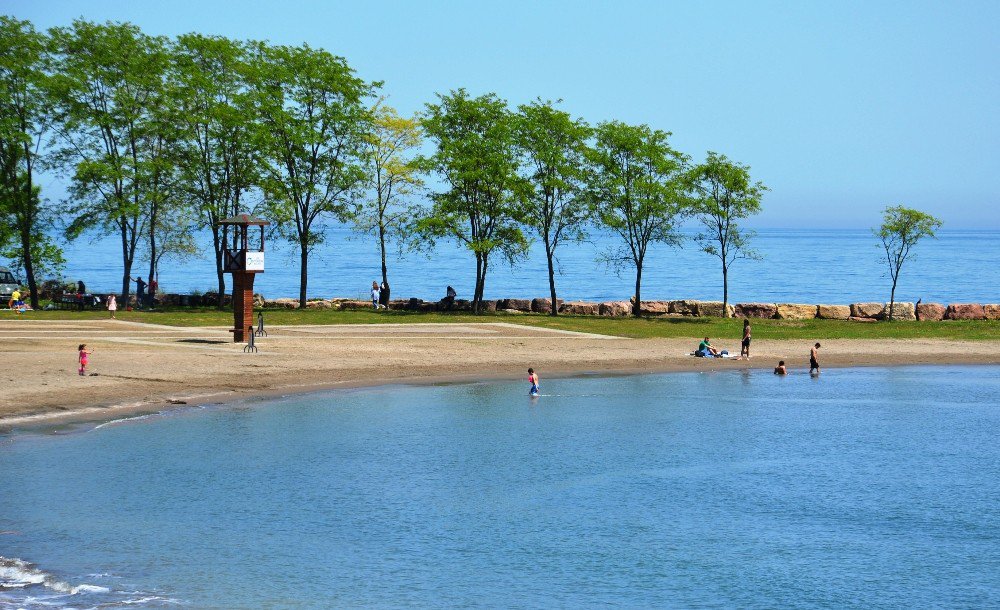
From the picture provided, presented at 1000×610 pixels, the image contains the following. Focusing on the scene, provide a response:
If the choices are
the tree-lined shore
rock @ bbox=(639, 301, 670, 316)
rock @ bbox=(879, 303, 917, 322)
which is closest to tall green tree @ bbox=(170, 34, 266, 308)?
the tree-lined shore

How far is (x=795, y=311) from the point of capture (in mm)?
65938

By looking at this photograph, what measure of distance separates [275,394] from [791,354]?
78.5ft

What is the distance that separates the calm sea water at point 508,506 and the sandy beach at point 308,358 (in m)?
2.62

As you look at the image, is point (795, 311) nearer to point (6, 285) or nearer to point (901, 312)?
point (901, 312)

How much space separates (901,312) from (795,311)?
657cm

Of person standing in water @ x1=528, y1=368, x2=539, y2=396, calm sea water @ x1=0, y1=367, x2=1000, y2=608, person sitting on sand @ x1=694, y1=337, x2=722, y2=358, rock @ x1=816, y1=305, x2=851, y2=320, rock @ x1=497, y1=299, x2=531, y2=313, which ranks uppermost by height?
rock @ x1=497, y1=299, x2=531, y2=313

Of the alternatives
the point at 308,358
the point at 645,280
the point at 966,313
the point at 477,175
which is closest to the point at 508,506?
the point at 308,358

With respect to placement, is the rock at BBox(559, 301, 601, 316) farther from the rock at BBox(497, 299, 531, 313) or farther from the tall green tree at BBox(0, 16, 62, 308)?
the tall green tree at BBox(0, 16, 62, 308)

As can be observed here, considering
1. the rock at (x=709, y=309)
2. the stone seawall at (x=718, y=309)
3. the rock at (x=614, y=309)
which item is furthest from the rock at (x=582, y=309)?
the rock at (x=709, y=309)

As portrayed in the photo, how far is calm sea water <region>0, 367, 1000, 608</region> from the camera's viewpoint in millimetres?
18375

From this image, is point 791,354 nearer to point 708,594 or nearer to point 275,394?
point 275,394

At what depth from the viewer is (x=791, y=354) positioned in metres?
47.3

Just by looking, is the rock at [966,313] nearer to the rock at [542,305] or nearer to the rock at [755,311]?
the rock at [755,311]

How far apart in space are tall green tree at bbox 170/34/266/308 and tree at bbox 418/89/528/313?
10717 mm
